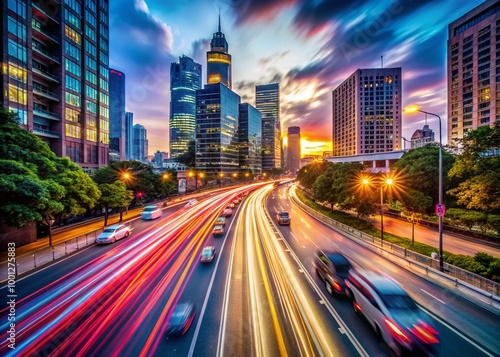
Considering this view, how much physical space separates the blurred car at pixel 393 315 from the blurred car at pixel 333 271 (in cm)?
103

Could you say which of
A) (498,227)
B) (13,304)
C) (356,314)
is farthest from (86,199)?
(498,227)

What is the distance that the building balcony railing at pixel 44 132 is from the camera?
126ft

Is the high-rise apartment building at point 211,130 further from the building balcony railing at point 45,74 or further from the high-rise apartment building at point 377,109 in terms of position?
the building balcony railing at point 45,74

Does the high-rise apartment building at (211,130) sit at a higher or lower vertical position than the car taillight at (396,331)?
higher

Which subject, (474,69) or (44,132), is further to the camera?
(474,69)

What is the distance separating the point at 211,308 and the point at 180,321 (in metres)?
2.13

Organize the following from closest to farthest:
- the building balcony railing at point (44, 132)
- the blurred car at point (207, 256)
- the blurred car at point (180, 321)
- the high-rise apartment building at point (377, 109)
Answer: the blurred car at point (180, 321) < the blurred car at point (207, 256) < the building balcony railing at point (44, 132) < the high-rise apartment building at point (377, 109)

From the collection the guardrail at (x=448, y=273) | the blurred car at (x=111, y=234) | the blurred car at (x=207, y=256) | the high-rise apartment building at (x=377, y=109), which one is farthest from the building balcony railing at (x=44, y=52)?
the high-rise apartment building at (x=377, y=109)

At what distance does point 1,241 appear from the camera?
1831 centimetres

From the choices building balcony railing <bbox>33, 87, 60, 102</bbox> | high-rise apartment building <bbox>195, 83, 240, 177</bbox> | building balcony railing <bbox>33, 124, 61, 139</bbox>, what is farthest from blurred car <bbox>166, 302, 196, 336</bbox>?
high-rise apartment building <bbox>195, 83, 240, 177</bbox>

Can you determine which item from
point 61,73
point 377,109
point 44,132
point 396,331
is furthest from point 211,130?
point 396,331

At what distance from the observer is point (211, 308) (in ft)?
33.7

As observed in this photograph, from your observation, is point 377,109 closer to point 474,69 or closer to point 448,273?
point 474,69

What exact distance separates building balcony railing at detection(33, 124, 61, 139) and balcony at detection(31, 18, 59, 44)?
17102 mm
